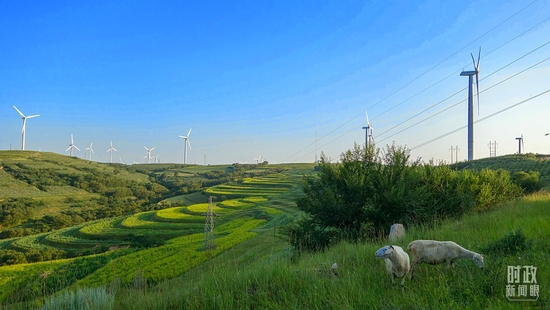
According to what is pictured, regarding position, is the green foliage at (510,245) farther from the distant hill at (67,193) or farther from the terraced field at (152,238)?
the distant hill at (67,193)

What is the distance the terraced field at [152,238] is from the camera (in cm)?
3219

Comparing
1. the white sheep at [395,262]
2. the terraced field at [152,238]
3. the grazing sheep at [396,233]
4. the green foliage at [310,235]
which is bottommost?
the terraced field at [152,238]

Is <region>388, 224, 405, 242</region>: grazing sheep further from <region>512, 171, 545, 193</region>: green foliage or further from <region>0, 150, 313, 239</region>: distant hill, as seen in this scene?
<region>0, 150, 313, 239</region>: distant hill

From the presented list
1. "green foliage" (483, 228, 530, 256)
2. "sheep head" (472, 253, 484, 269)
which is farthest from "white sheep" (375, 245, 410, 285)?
"green foliage" (483, 228, 530, 256)

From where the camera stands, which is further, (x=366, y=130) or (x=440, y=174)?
(x=366, y=130)

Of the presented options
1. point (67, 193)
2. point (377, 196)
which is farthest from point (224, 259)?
point (67, 193)

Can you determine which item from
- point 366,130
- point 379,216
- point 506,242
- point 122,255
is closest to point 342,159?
point 379,216

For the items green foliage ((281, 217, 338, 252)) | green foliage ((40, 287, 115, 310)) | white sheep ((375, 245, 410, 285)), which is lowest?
green foliage ((281, 217, 338, 252))

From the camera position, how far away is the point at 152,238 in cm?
4894

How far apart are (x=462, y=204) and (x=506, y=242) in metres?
11.0

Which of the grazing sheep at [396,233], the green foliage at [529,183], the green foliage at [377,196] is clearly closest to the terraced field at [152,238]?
the green foliage at [377,196]

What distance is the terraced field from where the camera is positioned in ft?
106

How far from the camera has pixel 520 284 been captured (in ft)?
14.2

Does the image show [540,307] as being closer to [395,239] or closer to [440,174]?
[395,239]
